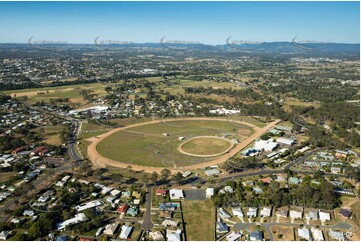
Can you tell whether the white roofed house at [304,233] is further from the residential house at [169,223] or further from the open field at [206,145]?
the open field at [206,145]

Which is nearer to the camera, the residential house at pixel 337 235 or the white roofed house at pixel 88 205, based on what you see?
the residential house at pixel 337 235

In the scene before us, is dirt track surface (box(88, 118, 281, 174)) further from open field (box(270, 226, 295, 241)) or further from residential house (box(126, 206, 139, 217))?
open field (box(270, 226, 295, 241))

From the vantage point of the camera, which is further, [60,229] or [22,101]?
[22,101]

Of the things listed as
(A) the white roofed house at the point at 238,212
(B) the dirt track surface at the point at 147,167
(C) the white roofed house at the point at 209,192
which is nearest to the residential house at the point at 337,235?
(A) the white roofed house at the point at 238,212

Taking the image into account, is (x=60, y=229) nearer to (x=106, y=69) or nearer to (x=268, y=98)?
(x=268, y=98)

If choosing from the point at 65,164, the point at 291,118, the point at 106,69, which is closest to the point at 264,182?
the point at 65,164

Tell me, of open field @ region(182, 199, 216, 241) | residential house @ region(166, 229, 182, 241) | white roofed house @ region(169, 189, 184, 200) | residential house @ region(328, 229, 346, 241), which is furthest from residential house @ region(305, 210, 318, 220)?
white roofed house @ region(169, 189, 184, 200)
